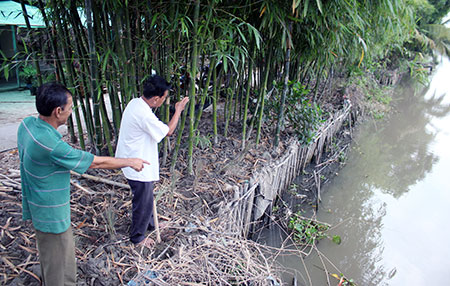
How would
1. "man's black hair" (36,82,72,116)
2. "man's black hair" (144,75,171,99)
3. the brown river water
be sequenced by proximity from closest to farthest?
"man's black hair" (36,82,72,116), "man's black hair" (144,75,171,99), the brown river water

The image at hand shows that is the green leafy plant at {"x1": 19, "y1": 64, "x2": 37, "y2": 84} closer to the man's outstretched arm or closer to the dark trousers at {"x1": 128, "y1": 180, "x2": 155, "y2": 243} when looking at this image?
the dark trousers at {"x1": 128, "y1": 180, "x2": 155, "y2": 243}

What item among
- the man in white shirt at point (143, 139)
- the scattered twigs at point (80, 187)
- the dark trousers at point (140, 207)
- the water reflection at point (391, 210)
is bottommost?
the water reflection at point (391, 210)

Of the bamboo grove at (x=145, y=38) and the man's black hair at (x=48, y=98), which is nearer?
the man's black hair at (x=48, y=98)

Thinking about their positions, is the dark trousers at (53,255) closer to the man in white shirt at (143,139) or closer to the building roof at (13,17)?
the man in white shirt at (143,139)

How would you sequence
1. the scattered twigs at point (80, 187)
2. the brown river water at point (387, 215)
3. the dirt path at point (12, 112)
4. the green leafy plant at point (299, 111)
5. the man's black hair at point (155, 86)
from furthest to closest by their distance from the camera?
the green leafy plant at point (299, 111), the dirt path at point (12, 112), the brown river water at point (387, 215), the scattered twigs at point (80, 187), the man's black hair at point (155, 86)

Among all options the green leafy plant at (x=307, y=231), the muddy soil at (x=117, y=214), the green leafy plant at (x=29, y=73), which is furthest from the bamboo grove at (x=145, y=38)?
the green leafy plant at (x=29, y=73)

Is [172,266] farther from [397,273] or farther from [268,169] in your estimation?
[397,273]

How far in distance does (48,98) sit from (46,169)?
0.32 m

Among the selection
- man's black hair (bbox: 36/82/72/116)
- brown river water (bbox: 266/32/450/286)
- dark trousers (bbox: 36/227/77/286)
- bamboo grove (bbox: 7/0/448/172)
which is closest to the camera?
man's black hair (bbox: 36/82/72/116)

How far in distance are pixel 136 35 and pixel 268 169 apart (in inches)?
73.3

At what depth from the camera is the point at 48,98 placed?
4.32 feet

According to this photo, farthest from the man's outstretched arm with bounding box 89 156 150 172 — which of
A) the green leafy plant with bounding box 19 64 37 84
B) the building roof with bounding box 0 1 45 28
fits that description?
the green leafy plant with bounding box 19 64 37 84

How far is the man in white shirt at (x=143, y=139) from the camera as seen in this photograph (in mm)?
1830

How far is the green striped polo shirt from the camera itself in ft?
4.37
